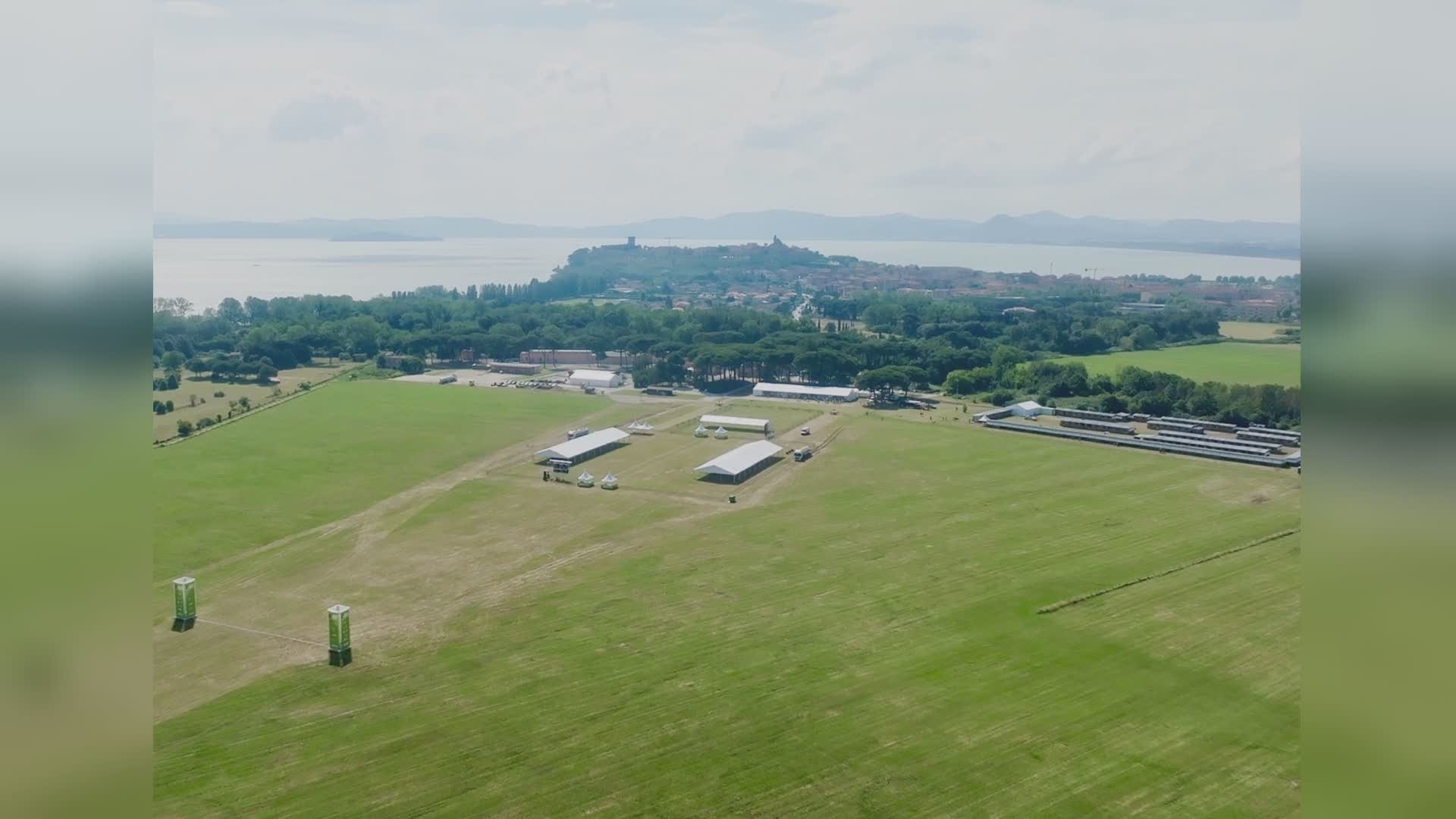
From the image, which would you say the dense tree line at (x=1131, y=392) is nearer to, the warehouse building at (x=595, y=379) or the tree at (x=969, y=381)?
the tree at (x=969, y=381)

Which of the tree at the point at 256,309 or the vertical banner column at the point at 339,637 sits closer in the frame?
the vertical banner column at the point at 339,637

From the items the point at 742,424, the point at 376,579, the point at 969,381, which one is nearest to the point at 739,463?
the point at 742,424

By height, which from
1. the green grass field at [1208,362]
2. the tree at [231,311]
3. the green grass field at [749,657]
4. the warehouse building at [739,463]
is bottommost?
the green grass field at [749,657]

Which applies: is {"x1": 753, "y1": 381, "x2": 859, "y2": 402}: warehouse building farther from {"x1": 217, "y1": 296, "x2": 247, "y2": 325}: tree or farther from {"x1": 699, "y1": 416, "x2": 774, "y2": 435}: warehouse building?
{"x1": 217, "y1": 296, "x2": 247, "y2": 325}: tree

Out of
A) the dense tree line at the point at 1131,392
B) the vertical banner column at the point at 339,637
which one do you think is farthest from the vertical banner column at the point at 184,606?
the dense tree line at the point at 1131,392

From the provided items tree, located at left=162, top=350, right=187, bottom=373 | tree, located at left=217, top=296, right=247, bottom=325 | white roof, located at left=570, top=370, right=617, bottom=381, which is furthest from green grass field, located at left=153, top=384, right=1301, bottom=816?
tree, located at left=217, top=296, right=247, bottom=325

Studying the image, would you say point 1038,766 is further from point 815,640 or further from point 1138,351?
point 1138,351
